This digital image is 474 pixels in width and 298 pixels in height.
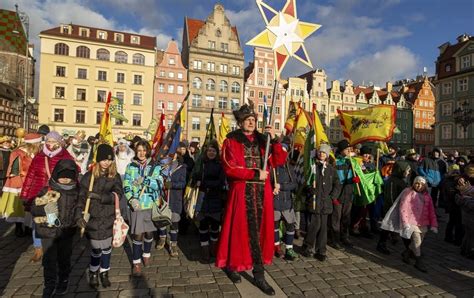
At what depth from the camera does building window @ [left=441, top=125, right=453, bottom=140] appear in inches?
1558

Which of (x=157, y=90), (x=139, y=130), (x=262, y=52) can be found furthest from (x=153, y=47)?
(x=262, y=52)

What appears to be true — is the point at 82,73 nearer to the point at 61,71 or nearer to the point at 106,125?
the point at 61,71

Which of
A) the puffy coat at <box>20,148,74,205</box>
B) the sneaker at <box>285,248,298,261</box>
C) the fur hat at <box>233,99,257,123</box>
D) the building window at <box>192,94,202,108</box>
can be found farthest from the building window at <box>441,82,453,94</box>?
the puffy coat at <box>20,148,74,205</box>

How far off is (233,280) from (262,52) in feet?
152

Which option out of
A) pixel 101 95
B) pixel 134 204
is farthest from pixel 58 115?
pixel 134 204

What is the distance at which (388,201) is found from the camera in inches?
244

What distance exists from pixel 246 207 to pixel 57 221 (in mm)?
2244

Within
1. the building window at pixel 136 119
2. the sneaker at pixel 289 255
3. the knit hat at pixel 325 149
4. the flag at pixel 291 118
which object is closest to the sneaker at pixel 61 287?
the sneaker at pixel 289 255

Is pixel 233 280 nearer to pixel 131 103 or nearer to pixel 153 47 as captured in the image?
pixel 131 103

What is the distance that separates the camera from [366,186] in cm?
650

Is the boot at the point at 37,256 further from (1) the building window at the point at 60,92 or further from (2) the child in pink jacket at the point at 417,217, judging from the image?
(1) the building window at the point at 60,92

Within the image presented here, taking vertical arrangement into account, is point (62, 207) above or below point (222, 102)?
below

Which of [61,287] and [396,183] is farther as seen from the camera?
[396,183]

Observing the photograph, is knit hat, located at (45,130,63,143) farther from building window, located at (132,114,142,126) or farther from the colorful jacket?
building window, located at (132,114,142,126)
